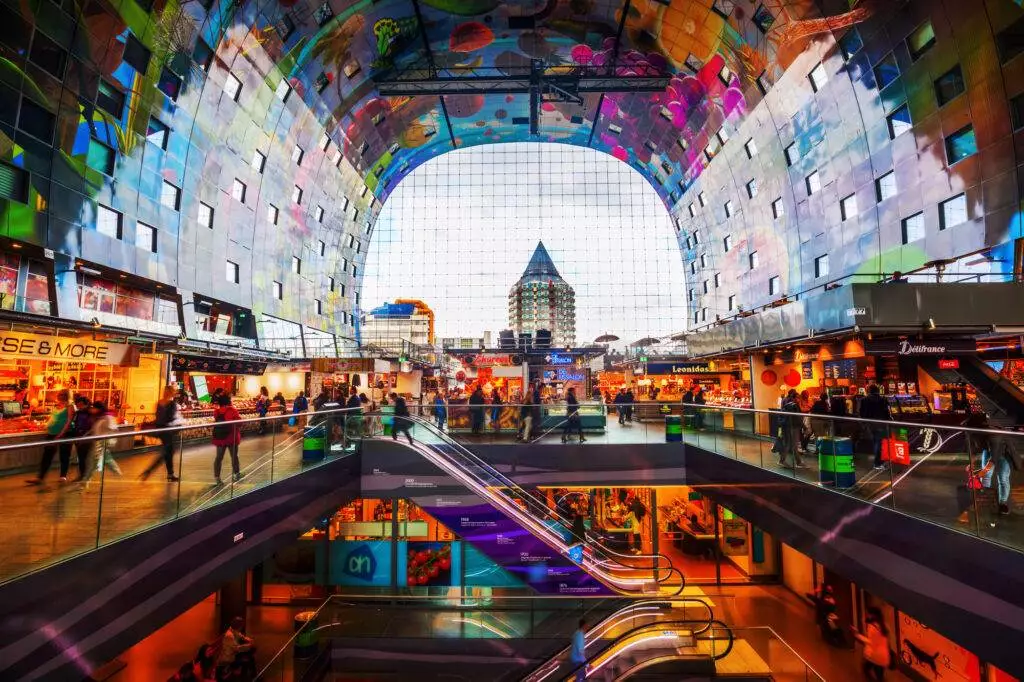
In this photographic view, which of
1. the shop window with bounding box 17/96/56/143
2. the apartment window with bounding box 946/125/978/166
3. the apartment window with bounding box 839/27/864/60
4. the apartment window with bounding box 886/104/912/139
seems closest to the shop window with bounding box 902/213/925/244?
the apartment window with bounding box 946/125/978/166

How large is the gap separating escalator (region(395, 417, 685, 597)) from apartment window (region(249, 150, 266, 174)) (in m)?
16.2

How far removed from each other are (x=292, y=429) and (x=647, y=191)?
40181 millimetres

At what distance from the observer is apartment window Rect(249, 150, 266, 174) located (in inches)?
929

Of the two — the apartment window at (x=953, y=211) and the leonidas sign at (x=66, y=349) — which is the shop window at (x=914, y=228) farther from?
the leonidas sign at (x=66, y=349)

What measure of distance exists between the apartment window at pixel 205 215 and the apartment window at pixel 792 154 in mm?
23890

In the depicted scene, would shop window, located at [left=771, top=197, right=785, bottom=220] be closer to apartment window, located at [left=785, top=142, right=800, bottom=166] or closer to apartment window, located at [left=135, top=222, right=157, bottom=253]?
apartment window, located at [left=785, top=142, right=800, bottom=166]

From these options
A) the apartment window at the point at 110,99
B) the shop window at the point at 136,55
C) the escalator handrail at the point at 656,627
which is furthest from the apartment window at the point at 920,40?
the apartment window at the point at 110,99

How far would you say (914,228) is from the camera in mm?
17344

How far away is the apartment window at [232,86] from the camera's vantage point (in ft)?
66.7

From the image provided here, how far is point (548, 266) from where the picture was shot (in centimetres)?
4959

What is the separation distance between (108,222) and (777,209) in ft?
85.6

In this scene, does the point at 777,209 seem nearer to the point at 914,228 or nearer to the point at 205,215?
the point at 914,228

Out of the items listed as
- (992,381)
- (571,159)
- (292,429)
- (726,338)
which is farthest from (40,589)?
(571,159)

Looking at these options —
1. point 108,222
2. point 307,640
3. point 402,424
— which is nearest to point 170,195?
point 108,222
